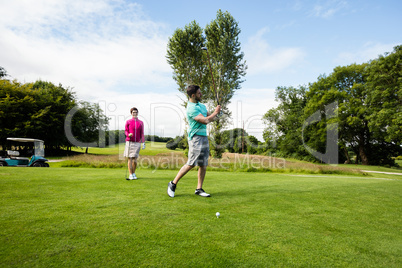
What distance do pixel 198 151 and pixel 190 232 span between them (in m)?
1.91

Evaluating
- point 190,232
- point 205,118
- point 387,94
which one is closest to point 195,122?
point 205,118

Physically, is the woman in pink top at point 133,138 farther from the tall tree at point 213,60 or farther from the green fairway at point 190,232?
the tall tree at point 213,60

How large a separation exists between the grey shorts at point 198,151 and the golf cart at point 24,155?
45.9 ft

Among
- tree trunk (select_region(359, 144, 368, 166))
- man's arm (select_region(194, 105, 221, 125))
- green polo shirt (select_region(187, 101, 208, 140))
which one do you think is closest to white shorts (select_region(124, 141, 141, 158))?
green polo shirt (select_region(187, 101, 208, 140))

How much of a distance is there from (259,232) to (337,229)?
1.00 meters

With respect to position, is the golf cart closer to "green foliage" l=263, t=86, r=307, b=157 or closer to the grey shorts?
the grey shorts

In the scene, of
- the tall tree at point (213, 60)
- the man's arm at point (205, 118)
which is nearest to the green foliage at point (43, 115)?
the tall tree at point (213, 60)

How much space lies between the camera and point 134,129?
6.53 m

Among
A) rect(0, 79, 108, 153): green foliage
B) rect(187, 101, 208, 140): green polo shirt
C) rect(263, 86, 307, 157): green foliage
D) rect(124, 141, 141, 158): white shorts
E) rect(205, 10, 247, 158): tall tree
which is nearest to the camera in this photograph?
rect(187, 101, 208, 140): green polo shirt

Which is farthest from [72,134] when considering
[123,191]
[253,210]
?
[253,210]

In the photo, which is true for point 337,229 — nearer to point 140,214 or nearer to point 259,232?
point 259,232

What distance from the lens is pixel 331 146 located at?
3306cm

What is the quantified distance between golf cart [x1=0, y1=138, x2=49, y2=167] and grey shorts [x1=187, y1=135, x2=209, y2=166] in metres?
14.0

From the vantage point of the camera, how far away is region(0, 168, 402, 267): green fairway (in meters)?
1.78
